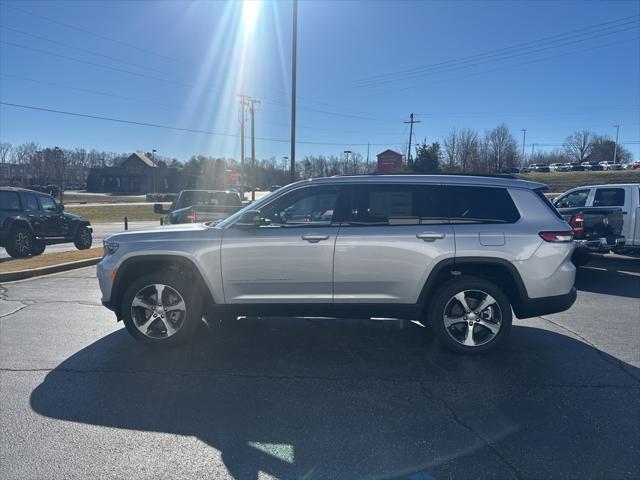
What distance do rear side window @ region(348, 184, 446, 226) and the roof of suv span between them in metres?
0.08

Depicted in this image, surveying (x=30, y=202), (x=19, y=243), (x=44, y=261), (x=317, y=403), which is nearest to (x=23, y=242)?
(x=19, y=243)

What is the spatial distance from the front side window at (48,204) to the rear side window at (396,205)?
1250cm

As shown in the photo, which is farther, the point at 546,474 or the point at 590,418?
the point at 590,418

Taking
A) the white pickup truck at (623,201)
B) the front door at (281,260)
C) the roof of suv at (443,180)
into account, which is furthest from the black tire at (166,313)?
the white pickup truck at (623,201)

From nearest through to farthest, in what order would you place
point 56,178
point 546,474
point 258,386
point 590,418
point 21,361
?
point 546,474, point 590,418, point 258,386, point 21,361, point 56,178

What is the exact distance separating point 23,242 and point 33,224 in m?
0.99

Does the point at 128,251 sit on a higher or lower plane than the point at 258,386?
higher

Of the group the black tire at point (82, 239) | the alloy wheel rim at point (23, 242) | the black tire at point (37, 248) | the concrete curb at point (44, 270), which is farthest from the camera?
the black tire at point (82, 239)

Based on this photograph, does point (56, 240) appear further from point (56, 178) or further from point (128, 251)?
point (56, 178)

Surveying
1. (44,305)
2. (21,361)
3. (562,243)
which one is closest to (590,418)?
(562,243)

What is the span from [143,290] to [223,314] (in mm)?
900

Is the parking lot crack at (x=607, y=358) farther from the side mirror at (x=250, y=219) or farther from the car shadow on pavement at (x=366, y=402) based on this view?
the side mirror at (x=250, y=219)

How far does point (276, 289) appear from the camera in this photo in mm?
4469

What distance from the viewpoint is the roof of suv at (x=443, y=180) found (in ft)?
15.1
